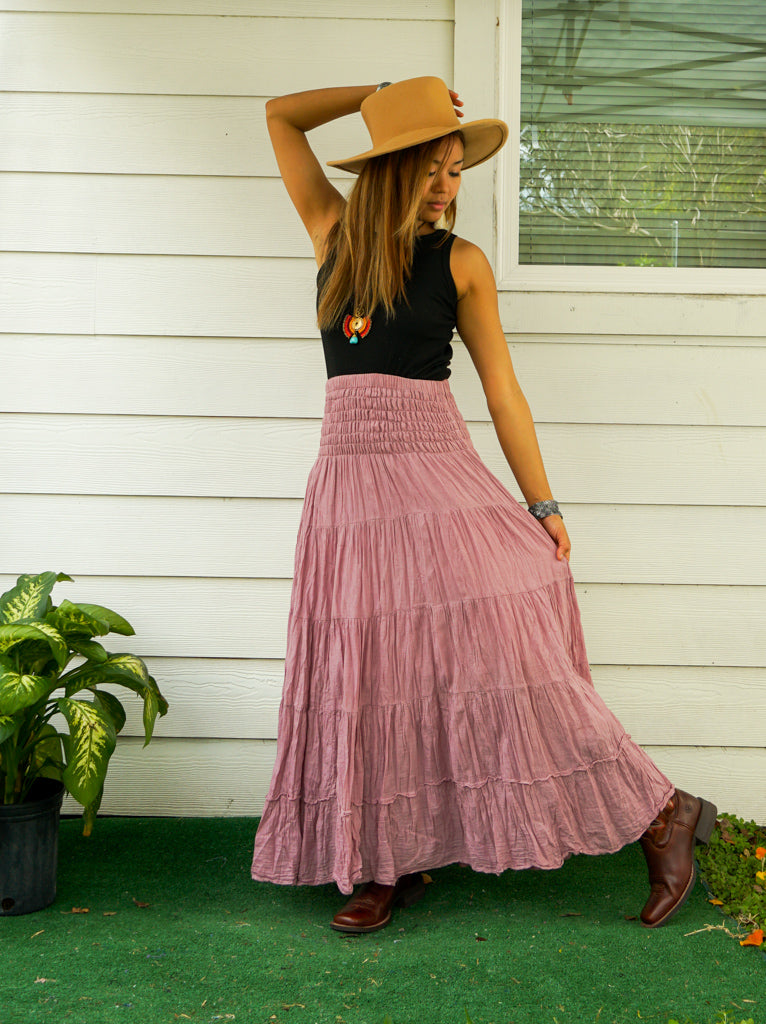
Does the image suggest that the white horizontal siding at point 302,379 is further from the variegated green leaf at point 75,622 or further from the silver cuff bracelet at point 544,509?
the variegated green leaf at point 75,622

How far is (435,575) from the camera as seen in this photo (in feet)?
6.21

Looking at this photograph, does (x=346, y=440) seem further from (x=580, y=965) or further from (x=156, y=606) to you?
(x=580, y=965)

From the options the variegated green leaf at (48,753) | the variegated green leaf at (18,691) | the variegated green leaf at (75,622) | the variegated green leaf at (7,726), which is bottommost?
the variegated green leaf at (48,753)

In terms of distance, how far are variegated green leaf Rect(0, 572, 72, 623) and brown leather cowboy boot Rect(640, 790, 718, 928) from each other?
4.84 ft

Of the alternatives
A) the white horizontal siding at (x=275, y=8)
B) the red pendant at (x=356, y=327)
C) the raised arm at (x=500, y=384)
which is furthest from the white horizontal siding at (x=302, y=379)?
the white horizontal siding at (x=275, y=8)

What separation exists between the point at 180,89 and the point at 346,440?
1251 mm

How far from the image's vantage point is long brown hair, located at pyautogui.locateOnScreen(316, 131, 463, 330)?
1927 millimetres

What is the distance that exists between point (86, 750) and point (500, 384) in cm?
125

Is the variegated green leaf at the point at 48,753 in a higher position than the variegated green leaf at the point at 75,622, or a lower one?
lower

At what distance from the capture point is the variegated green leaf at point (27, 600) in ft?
6.63

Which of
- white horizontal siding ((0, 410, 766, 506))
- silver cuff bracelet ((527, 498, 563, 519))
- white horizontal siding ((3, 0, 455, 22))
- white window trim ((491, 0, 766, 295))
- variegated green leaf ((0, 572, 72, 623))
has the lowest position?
variegated green leaf ((0, 572, 72, 623))

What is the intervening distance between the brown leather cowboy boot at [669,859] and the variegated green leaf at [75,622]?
136 centimetres

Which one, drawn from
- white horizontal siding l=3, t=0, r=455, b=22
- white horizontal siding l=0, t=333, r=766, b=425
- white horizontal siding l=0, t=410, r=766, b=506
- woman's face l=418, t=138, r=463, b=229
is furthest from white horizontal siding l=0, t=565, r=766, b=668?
white horizontal siding l=3, t=0, r=455, b=22

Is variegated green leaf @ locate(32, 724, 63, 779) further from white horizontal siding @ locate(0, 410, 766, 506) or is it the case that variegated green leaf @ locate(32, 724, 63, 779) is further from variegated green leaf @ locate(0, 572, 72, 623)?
white horizontal siding @ locate(0, 410, 766, 506)
